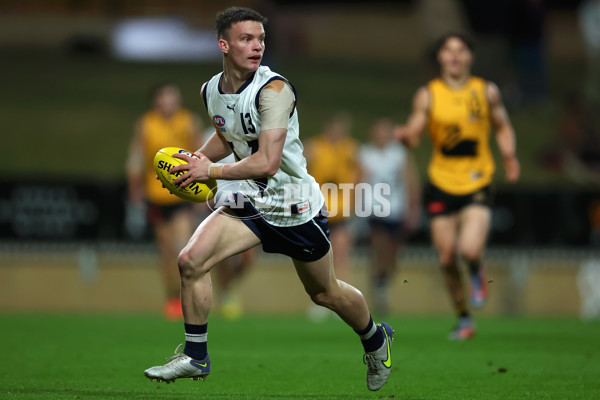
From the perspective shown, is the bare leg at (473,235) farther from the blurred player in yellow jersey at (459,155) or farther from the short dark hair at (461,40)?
the short dark hair at (461,40)

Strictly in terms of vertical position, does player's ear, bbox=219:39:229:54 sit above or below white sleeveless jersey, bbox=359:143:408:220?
above

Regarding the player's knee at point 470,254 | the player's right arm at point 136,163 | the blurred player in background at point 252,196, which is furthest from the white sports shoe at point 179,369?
the player's right arm at point 136,163

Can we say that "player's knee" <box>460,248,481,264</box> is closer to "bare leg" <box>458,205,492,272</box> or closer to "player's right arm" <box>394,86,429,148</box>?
"bare leg" <box>458,205,492,272</box>

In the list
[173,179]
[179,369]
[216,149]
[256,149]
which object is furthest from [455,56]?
[179,369]

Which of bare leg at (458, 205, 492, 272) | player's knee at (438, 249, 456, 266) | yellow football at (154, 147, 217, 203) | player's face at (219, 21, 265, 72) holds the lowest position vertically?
player's knee at (438, 249, 456, 266)

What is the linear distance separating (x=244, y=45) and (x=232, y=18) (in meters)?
0.19

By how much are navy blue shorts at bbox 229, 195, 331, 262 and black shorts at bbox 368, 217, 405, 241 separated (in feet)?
26.6

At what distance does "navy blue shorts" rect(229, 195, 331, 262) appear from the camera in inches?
240

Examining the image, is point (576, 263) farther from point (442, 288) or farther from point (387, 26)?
point (387, 26)

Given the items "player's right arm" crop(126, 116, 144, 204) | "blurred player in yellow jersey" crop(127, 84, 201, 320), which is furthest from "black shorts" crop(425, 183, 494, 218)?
"player's right arm" crop(126, 116, 144, 204)

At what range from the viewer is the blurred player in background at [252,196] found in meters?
5.86

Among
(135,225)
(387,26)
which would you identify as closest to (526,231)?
(135,225)

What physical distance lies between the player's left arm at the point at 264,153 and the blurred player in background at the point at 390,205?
833cm

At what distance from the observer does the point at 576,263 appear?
1509cm
